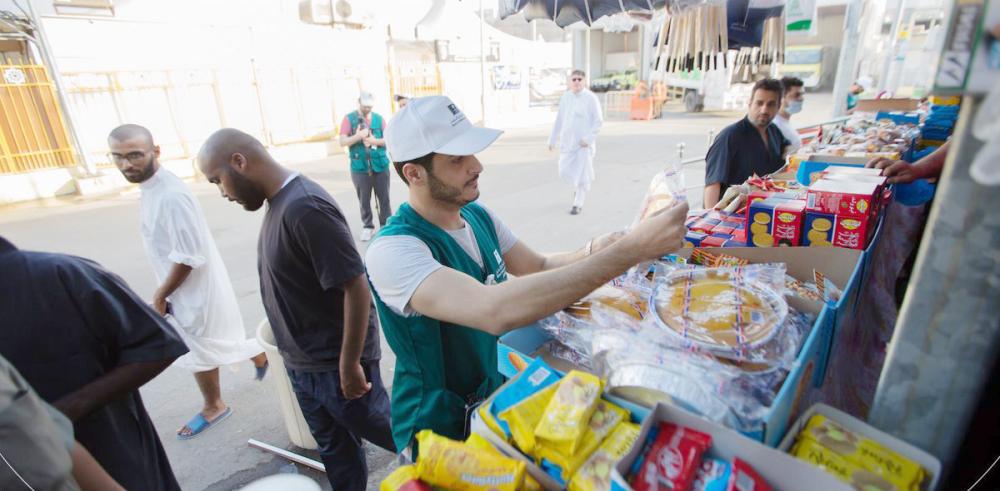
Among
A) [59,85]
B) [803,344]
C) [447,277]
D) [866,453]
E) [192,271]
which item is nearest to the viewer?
[866,453]

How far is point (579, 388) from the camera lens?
91cm

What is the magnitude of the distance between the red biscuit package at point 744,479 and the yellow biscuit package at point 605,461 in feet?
0.48

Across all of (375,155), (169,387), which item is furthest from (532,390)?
(375,155)

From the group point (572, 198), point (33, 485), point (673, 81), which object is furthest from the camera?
point (673, 81)

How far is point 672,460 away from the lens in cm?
78

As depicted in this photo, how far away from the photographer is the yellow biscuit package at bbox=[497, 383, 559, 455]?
0.85 metres

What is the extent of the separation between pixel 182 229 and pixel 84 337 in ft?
5.18

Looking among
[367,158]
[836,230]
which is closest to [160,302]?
[836,230]

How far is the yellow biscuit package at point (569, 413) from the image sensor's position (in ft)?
2.67

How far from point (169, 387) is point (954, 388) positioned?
4410mm

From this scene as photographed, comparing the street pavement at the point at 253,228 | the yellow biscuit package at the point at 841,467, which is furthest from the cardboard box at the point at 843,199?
the street pavement at the point at 253,228

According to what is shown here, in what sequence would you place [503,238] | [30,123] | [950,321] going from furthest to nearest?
[30,123] < [503,238] < [950,321]

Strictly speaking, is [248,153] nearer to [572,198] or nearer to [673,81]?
[572,198]

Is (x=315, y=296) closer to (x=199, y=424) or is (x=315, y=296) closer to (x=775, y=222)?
(x=199, y=424)
